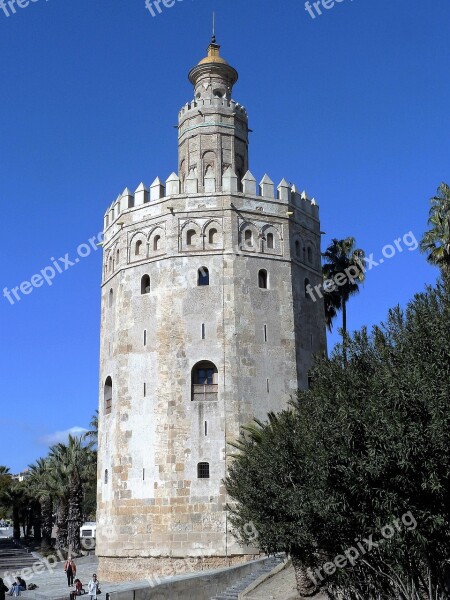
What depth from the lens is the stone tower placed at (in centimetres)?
2388

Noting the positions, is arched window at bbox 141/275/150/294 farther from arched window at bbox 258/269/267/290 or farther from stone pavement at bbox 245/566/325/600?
stone pavement at bbox 245/566/325/600

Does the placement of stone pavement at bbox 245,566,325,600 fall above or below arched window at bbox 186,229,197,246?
below

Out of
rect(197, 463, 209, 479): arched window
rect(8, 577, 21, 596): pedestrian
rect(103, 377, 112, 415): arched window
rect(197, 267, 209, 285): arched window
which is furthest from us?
rect(103, 377, 112, 415): arched window

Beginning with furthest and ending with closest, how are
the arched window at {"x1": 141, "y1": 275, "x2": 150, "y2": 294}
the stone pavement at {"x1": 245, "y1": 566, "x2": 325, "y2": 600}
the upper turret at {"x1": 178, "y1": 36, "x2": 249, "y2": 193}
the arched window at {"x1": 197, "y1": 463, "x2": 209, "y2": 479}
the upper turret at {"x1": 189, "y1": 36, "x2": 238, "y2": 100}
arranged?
the upper turret at {"x1": 189, "y1": 36, "x2": 238, "y2": 100} < the upper turret at {"x1": 178, "y1": 36, "x2": 249, "y2": 193} < the arched window at {"x1": 141, "y1": 275, "x2": 150, "y2": 294} < the arched window at {"x1": 197, "y1": 463, "x2": 209, "y2": 479} < the stone pavement at {"x1": 245, "y1": 566, "x2": 325, "y2": 600}

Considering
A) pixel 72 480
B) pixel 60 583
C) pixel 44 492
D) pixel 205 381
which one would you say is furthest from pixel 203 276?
pixel 44 492

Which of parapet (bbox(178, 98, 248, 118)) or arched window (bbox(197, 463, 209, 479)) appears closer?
arched window (bbox(197, 463, 209, 479))

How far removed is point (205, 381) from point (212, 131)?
10994 millimetres

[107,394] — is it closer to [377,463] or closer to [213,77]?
[213,77]

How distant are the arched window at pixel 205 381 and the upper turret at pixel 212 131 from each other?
25.1ft

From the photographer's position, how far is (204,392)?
A: 2497 cm

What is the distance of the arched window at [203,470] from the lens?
24.0 m

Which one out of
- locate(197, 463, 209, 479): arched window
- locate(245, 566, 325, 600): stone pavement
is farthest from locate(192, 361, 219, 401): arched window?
locate(245, 566, 325, 600): stone pavement

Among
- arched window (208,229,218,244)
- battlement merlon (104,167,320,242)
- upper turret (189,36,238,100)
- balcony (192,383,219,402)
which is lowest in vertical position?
balcony (192,383,219,402)

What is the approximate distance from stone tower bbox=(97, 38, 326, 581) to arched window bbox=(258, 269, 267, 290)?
0.04 m
